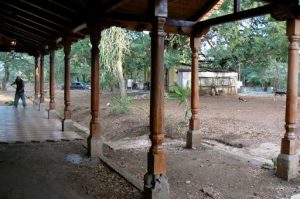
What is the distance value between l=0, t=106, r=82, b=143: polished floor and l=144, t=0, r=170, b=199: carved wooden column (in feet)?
15.7

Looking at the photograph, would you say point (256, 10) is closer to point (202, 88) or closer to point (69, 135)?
point (69, 135)

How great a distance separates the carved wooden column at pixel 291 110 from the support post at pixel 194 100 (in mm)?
2583

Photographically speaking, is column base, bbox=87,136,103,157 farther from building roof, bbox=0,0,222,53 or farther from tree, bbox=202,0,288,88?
tree, bbox=202,0,288,88

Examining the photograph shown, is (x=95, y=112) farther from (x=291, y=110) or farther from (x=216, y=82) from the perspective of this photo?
(x=216, y=82)

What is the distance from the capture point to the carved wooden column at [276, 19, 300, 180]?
6262 millimetres

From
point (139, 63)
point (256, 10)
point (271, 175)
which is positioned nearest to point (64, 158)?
point (271, 175)

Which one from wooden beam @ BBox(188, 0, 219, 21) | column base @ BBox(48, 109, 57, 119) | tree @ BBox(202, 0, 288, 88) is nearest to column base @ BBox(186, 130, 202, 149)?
wooden beam @ BBox(188, 0, 219, 21)

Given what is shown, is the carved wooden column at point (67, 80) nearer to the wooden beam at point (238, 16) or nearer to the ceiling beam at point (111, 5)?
the ceiling beam at point (111, 5)

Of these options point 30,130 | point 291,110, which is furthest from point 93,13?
point 30,130

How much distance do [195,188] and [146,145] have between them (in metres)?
3.66

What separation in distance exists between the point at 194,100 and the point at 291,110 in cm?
274

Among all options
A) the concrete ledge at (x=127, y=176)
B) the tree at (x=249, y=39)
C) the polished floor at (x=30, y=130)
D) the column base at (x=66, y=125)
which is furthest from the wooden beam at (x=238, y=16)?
the tree at (x=249, y=39)

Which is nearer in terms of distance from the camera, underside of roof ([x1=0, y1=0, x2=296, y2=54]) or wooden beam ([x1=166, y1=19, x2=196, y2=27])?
underside of roof ([x1=0, y1=0, x2=296, y2=54])

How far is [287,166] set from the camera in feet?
20.8
